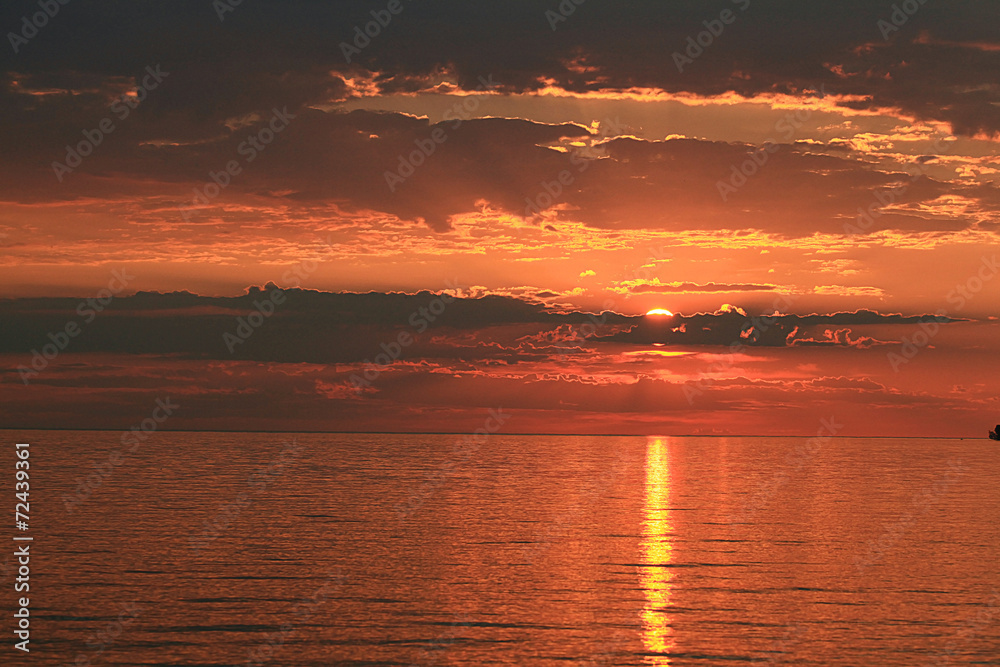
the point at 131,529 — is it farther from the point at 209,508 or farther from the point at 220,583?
the point at 220,583

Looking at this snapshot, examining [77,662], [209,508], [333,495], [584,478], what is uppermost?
[584,478]

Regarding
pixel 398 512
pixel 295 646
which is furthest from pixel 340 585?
pixel 398 512

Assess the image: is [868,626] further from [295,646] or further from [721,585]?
[295,646]

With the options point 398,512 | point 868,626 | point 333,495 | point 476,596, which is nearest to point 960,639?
point 868,626

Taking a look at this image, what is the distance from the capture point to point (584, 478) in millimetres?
142625

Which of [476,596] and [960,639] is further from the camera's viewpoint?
[476,596]

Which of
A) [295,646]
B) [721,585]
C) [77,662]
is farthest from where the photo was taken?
[721,585]

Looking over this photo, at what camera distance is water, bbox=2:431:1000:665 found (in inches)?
1426

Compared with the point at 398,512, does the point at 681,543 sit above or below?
below

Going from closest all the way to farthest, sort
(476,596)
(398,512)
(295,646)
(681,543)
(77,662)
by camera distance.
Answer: (77,662), (295,646), (476,596), (681,543), (398,512)

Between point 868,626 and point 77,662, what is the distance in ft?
108

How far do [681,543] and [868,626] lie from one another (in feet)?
78.9

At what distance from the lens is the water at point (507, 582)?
3622 cm

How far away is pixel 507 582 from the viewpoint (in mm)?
48906
